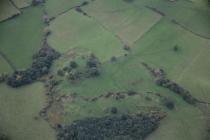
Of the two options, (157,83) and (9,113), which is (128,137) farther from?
(9,113)

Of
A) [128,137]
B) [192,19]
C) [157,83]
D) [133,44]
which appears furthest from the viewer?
[192,19]

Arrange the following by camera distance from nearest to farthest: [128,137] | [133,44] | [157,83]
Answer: [128,137] → [157,83] → [133,44]

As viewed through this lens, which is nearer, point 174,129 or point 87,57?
point 174,129

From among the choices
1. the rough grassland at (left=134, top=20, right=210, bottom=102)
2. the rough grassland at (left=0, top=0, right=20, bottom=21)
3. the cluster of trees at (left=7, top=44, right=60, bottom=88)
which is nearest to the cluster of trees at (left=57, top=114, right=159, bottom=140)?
the rough grassland at (left=134, top=20, right=210, bottom=102)

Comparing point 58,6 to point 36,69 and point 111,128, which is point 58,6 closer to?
point 36,69

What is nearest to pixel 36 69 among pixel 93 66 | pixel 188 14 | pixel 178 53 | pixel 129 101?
pixel 93 66

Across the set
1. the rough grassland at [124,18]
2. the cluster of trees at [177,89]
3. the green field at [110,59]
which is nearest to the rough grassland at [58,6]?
the green field at [110,59]

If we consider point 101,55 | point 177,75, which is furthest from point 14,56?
point 177,75
